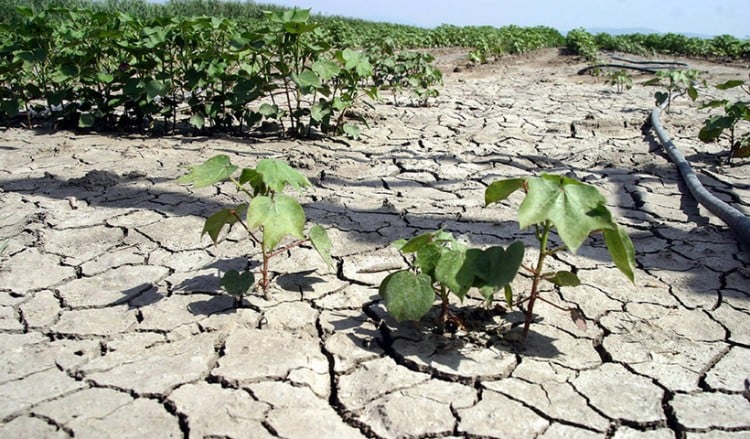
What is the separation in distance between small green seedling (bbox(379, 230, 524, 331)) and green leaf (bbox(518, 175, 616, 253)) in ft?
0.78

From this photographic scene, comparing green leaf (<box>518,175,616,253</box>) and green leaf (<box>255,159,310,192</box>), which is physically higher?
green leaf (<box>518,175,616,253</box>)

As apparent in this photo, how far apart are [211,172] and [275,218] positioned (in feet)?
1.21

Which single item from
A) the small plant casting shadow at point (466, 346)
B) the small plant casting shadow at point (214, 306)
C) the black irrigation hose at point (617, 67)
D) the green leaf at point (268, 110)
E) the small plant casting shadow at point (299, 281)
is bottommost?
the small plant casting shadow at point (214, 306)

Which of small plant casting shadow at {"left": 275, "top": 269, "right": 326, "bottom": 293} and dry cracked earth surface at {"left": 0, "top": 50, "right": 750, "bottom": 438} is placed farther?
small plant casting shadow at {"left": 275, "top": 269, "right": 326, "bottom": 293}

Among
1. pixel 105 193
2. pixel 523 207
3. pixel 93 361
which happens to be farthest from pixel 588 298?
pixel 105 193

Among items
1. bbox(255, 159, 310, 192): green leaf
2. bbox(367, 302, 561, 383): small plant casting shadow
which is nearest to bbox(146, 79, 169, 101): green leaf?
bbox(255, 159, 310, 192): green leaf

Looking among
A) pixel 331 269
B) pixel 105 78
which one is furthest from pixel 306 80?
pixel 331 269

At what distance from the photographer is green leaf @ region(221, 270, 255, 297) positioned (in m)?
2.47

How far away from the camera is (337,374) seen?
2105 mm

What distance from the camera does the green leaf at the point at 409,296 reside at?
2.12 metres

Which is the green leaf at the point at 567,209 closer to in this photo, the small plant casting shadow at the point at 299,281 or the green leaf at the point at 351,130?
the small plant casting shadow at the point at 299,281

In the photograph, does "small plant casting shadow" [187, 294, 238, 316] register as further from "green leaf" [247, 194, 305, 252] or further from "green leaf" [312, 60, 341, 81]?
"green leaf" [312, 60, 341, 81]

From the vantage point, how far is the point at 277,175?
2.29m

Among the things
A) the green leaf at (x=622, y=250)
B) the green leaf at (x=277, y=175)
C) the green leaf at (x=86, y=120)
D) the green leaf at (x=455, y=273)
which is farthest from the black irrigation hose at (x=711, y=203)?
the green leaf at (x=86, y=120)
